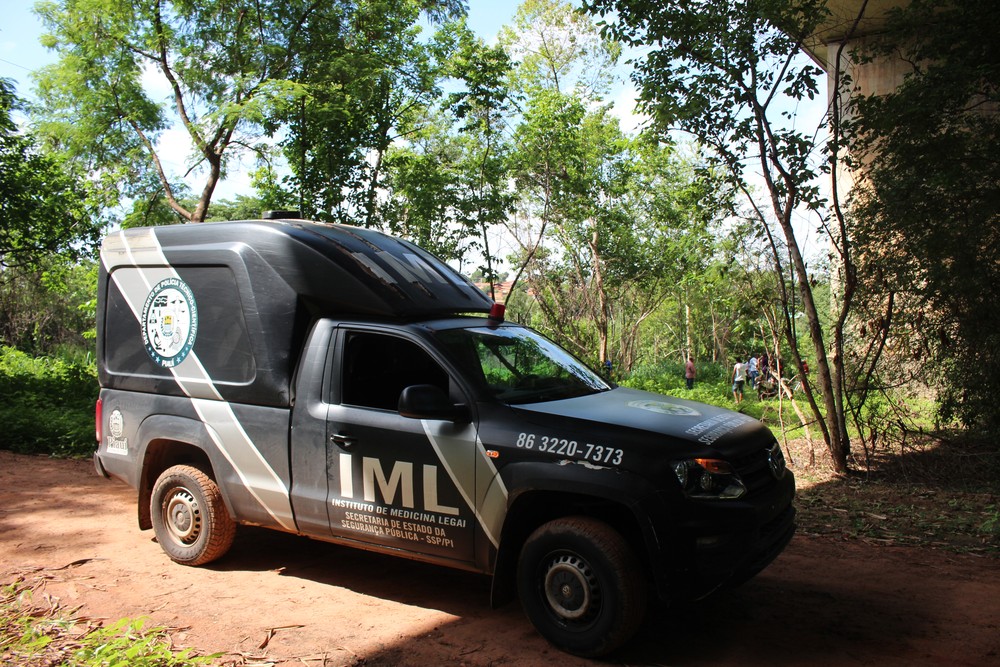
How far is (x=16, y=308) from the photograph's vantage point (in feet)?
93.1

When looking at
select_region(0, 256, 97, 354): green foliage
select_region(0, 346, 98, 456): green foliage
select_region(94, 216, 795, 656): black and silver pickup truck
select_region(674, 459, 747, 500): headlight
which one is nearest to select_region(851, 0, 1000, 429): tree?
select_region(94, 216, 795, 656): black and silver pickup truck

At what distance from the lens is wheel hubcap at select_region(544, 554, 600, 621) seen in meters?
4.01

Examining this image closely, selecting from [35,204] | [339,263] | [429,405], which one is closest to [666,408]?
[429,405]

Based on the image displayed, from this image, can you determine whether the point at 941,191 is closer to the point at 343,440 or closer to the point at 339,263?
the point at 339,263

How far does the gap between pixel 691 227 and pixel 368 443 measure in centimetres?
2096

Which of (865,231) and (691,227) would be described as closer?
(865,231)

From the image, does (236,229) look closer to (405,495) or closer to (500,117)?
(405,495)

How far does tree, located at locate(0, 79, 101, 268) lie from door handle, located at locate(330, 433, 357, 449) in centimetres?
1181

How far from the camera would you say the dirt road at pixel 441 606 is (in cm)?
412

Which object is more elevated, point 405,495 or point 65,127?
point 65,127

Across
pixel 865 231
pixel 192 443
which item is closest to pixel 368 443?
pixel 192 443

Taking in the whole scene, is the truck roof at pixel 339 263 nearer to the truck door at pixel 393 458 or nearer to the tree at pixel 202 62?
the truck door at pixel 393 458

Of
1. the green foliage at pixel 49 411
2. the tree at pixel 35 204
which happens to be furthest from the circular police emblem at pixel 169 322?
the tree at pixel 35 204

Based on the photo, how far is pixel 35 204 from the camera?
549 inches
